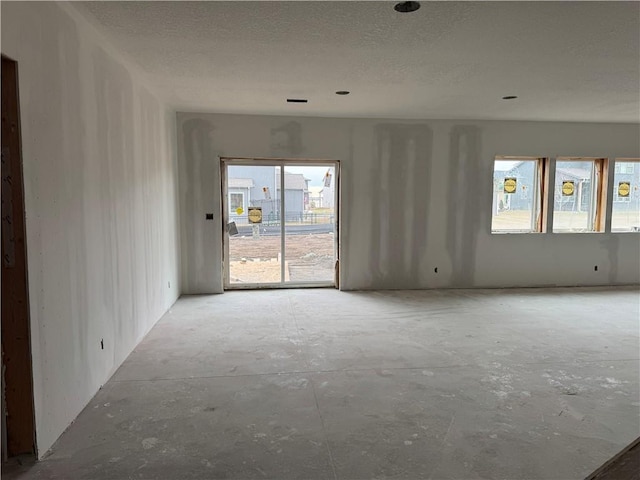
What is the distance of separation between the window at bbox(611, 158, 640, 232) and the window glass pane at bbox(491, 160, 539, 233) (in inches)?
51.4

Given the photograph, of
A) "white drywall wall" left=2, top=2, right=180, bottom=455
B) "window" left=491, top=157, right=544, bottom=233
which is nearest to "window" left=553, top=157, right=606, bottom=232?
"window" left=491, top=157, right=544, bottom=233

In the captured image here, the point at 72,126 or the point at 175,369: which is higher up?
the point at 72,126

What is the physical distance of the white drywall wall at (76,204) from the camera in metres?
Answer: 2.12

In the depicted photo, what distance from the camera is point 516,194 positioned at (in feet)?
21.7

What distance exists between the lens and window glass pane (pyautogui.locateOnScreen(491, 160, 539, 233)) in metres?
6.57

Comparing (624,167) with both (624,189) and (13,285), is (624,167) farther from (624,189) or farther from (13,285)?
(13,285)

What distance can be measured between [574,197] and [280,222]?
4.65 meters

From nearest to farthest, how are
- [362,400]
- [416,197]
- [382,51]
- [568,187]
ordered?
[362,400], [382,51], [416,197], [568,187]

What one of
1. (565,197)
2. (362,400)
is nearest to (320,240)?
(362,400)

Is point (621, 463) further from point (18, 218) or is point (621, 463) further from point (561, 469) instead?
point (18, 218)

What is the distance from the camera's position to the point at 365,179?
6.23 m

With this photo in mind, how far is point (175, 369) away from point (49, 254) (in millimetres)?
1450

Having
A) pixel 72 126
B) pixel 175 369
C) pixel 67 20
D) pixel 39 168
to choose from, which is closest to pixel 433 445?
pixel 175 369

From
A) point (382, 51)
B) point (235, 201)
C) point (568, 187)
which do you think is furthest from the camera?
point (568, 187)
